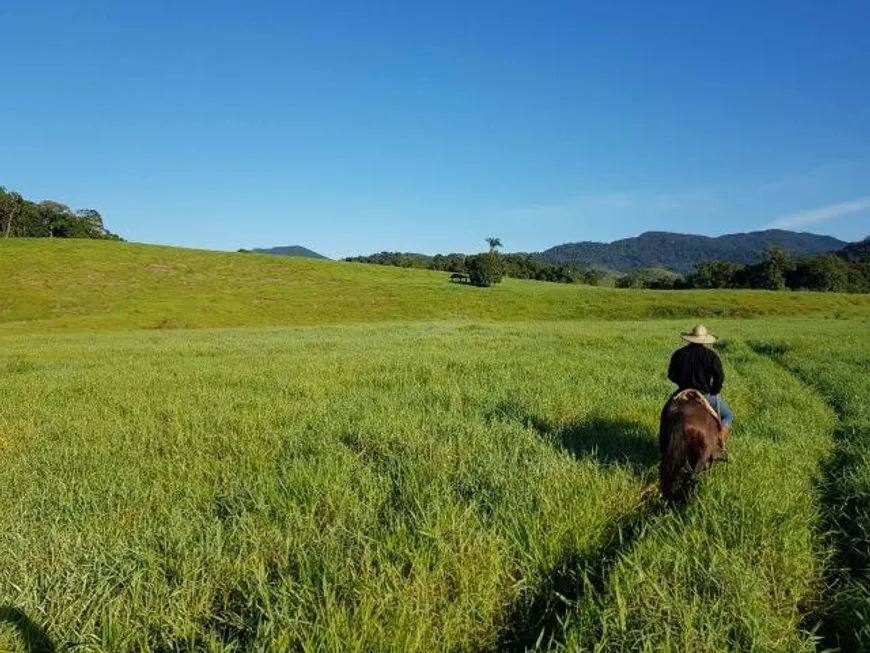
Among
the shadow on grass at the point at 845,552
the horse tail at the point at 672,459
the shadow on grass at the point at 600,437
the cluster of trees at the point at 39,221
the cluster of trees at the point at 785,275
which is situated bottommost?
the shadow on grass at the point at 845,552

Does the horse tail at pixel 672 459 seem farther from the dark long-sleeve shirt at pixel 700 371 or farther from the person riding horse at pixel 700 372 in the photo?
the dark long-sleeve shirt at pixel 700 371

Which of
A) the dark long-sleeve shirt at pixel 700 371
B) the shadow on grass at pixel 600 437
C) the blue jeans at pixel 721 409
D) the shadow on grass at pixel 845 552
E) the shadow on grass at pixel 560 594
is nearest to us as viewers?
the shadow on grass at pixel 560 594

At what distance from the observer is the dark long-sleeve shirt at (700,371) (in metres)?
7.35

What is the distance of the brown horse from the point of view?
6.10m

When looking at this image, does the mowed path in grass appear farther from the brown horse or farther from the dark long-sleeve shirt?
the dark long-sleeve shirt

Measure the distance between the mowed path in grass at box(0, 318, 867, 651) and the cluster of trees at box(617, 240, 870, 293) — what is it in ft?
369

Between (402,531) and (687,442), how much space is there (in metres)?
3.38

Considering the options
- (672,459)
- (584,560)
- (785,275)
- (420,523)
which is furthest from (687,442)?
(785,275)

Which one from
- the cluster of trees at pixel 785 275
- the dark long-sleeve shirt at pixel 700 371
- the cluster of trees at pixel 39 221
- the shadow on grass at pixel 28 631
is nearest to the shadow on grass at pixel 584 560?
the dark long-sleeve shirt at pixel 700 371

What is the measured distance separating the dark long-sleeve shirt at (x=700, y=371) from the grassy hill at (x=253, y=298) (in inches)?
1919

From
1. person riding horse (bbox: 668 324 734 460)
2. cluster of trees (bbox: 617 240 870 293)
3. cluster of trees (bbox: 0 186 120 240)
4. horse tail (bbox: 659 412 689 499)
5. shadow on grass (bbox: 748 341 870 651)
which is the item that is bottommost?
shadow on grass (bbox: 748 341 870 651)

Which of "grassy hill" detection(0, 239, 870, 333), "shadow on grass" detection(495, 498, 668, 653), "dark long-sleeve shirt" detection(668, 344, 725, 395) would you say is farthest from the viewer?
"grassy hill" detection(0, 239, 870, 333)

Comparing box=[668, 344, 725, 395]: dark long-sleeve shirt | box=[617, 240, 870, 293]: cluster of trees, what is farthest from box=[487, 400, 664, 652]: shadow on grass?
box=[617, 240, 870, 293]: cluster of trees

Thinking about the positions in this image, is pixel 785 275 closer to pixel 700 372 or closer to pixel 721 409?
pixel 721 409
